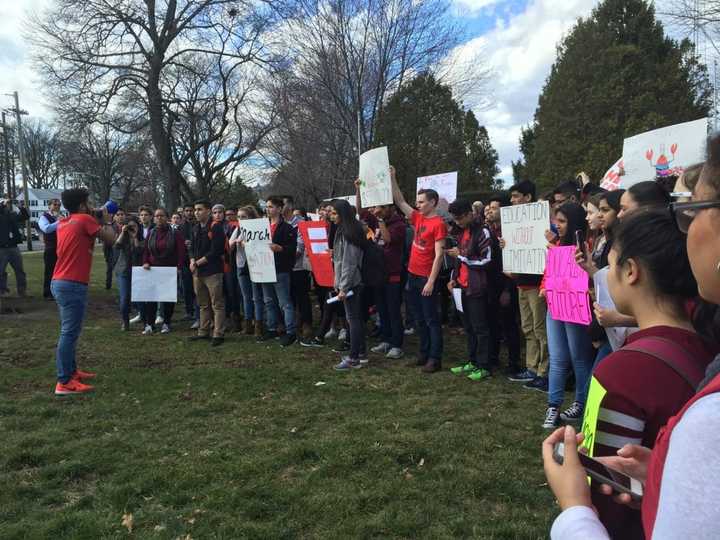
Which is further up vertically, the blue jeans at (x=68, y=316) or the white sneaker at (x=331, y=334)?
the blue jeans at (x=68, y=316)

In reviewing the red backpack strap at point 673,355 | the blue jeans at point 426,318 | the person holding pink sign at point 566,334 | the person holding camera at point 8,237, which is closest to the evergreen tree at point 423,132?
the person holding camera at point 8,237

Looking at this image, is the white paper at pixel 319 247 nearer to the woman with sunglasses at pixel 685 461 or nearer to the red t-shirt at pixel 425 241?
the red t-shirt at pixel 425 241

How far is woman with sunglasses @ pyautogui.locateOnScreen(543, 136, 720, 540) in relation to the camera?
A: 2.58 feet

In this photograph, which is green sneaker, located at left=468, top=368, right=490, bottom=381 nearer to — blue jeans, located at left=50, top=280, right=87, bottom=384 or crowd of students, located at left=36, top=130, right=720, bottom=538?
crowd of students, located at left=36, top=130, right=720, bottom=538

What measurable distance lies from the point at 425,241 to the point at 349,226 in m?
1.05

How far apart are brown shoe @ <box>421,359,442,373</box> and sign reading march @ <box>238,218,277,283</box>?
9.44 ft

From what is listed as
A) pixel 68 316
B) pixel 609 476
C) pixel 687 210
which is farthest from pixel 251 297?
pixel 687 210

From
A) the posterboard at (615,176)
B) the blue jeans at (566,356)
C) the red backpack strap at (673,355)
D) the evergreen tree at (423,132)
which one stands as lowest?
the blue jeans at (566,356)

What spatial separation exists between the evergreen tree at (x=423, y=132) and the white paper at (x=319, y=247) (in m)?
14.0

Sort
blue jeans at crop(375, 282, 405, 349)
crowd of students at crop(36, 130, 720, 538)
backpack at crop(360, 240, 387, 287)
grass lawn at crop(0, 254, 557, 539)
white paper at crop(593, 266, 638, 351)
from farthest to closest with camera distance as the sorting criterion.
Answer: blue jeans at crop(375, 282, 405, 349) → backpack at crop(360, 240, 387, 287) → grass lawn at crop(0, 254, 557, 539) → white paper at crop(593, 266, 638, 351) → crowd of students at crop(36, 130, 720, 538)

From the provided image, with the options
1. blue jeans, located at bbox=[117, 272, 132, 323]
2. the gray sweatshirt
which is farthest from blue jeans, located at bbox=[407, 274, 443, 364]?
blue jeans, located at bbox=[117, 272, 132, 323]

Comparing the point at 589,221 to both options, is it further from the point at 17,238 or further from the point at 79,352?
the point at 17,238

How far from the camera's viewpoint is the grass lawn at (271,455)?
3.28m

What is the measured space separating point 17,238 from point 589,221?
493 inches
